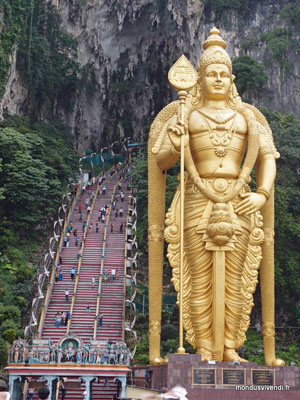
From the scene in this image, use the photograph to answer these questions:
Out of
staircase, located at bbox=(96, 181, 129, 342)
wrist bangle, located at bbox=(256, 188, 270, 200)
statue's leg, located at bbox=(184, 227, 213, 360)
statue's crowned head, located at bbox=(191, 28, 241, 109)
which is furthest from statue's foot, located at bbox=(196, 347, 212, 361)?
staircase, located at bbox=(96, 181, 129, 342)

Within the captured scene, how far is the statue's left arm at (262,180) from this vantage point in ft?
34.6

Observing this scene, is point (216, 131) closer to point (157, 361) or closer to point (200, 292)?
point (200, 292)

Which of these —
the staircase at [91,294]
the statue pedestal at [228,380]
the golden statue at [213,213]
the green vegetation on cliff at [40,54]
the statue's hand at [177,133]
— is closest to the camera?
the statue pedestal at [228,380]

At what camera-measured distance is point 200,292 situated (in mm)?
10453

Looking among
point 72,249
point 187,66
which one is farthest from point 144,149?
point 187,66

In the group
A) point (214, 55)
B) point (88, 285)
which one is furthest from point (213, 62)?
point (88, 285)

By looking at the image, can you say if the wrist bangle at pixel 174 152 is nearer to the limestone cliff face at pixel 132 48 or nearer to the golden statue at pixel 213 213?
the golden statue at pixel 213 213

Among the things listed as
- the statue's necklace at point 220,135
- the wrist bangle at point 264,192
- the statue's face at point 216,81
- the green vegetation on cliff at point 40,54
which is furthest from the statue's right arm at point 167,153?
the green vegetation on cliff at point 40,54

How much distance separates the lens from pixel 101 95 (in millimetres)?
37188

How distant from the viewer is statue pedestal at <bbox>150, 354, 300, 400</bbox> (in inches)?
362

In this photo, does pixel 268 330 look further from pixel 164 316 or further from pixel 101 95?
pixel 101 95

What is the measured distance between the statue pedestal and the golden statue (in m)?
0.71

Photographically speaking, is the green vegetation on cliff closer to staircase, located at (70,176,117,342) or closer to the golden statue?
staircase, located at (70,176,117,342)

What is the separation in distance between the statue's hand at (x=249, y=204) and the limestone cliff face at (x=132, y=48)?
23451 mm
